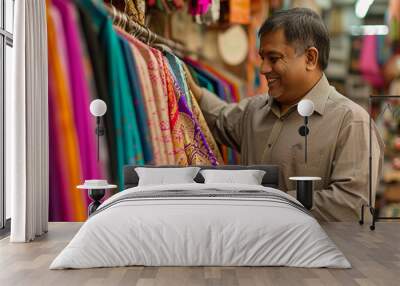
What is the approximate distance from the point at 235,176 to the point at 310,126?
0.91m

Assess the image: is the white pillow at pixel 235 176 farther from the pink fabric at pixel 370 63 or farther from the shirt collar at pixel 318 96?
the pink fabric at pixel 370 63

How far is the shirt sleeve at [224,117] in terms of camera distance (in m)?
5.81

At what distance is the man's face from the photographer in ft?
18.4

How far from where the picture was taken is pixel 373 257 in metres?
4.08

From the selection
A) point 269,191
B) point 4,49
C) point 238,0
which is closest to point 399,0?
point 238,0

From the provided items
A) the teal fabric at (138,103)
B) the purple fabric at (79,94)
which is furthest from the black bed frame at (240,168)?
the purple fabric at (79,94)

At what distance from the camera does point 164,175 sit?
211 inches

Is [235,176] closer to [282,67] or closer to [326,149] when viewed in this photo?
[326,149]

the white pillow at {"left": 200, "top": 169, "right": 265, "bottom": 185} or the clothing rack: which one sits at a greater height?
the clothing rack

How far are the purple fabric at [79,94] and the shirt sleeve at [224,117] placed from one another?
3.69 feet

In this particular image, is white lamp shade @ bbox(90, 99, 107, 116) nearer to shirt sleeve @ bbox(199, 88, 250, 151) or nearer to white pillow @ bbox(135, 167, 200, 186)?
white pillow @ bbox(135, 167, 200, 186)

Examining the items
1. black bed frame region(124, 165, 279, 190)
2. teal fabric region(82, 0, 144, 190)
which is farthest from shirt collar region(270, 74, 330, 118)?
teal fabric region(82, 0, 144, 190)

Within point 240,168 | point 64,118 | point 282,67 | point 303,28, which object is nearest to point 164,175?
point 240,168

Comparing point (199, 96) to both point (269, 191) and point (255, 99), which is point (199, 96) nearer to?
point (255, 99)
